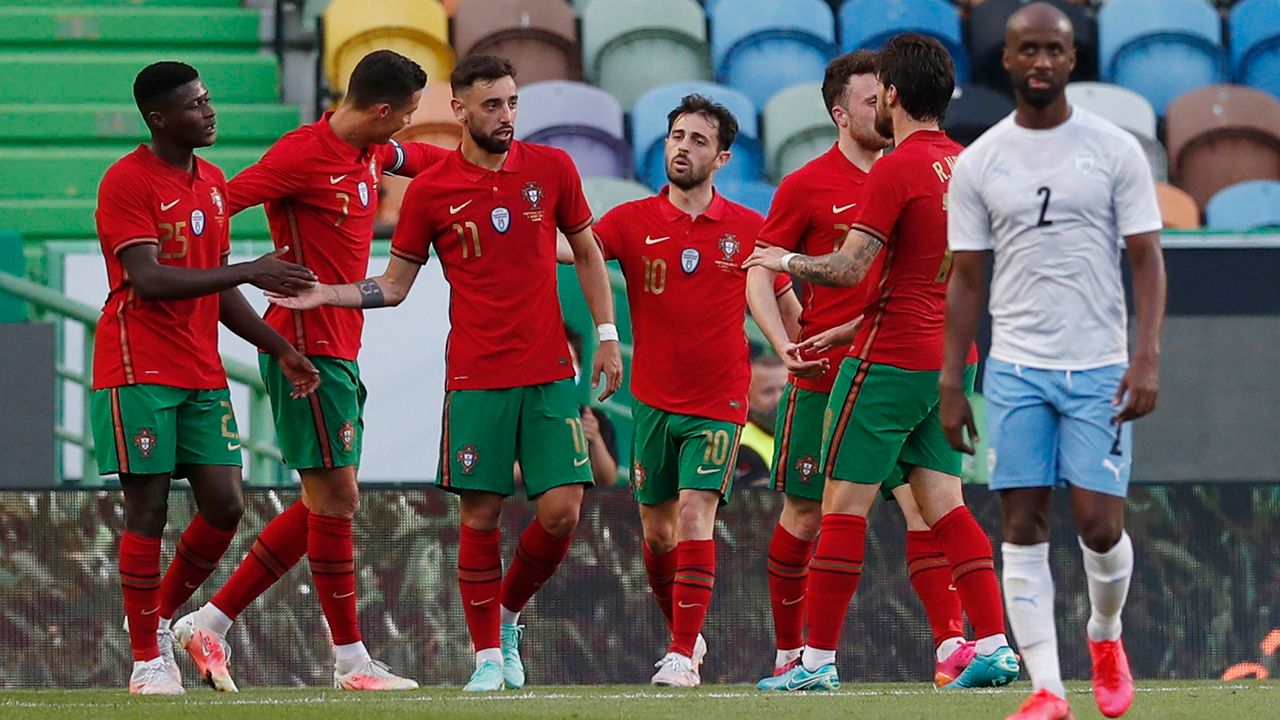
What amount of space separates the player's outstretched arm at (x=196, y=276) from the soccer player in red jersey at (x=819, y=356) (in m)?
1.59

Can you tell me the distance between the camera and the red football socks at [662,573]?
8141 millimetres

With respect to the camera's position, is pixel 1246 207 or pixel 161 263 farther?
pixel 1246 207

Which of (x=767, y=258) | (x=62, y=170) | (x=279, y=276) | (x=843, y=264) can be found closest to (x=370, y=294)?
(x=279, y=276)

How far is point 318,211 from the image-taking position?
7453 mm


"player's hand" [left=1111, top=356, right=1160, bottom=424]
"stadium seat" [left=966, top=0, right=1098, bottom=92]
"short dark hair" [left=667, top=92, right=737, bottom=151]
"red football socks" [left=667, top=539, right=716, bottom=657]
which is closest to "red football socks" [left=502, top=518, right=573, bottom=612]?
"red football socks" [left=667, top=539, right=716, bottom=657]

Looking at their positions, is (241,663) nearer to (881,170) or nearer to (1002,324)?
(881,170)

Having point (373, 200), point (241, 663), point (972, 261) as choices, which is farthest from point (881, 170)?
point (241, 663)

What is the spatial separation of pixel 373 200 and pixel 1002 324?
2959 millimetres

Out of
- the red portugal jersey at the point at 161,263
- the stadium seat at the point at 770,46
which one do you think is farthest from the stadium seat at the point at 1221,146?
the red portugal jersey at the point at 161,263

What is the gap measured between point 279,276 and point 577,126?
6.08 meters

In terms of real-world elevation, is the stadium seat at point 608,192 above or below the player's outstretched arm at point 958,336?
above

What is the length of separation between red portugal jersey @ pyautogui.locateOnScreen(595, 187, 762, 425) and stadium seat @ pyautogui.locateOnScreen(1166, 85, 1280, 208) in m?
6.11

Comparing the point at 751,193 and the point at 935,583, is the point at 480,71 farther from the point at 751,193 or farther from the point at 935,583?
the point at 751,193

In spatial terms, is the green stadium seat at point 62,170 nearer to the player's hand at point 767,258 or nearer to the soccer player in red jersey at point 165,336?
the soccer player in red jersey at point 165,336
